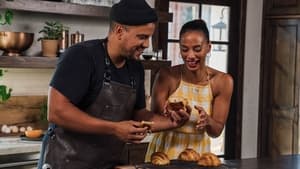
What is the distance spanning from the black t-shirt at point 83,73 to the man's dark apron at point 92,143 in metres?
0.03

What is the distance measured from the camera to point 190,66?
2557 mm

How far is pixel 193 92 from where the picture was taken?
8.64ft

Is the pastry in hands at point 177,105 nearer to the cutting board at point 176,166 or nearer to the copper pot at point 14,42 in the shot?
the cutting board at point 176,166

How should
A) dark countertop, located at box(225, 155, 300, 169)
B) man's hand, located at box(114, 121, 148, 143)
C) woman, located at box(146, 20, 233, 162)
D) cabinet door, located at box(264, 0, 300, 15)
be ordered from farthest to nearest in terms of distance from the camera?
cabinet door, located at box(264, 0, 300, 15) → woman, located at box(146, 20, 233, 162) → dark countertop, located at box(225, 155, 300, 169) → man's hand, located at box(114, 121, 148, 143)

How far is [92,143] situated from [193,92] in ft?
2.14

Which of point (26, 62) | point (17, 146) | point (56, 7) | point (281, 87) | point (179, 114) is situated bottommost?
point (17, 146)

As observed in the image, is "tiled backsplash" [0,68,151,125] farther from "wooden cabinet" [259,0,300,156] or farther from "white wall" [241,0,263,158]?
"wooden cabinet" [259,0,300,156]

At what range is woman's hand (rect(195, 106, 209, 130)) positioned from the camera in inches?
95.7

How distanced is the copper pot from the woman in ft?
4.08

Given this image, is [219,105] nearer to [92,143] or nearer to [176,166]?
[176,166]

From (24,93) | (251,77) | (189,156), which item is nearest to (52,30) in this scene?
(24,93)

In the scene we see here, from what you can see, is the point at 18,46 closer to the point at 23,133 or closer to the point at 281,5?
the point at 23,133

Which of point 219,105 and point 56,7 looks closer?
point 219,105

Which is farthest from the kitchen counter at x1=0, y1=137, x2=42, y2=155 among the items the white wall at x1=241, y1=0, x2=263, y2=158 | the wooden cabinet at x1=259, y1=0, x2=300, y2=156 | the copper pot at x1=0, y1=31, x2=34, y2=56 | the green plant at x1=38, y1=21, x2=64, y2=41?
the wooden cabinet at x1=259, y1=0, x2=300, y2=156
